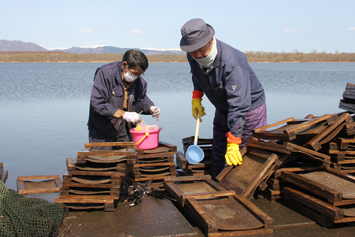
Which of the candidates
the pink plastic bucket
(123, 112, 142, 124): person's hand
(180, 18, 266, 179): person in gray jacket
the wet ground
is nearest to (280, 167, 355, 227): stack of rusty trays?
the wet ground

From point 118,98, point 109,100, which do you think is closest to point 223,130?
point 118,98

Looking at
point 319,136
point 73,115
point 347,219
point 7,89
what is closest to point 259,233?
point 347,219

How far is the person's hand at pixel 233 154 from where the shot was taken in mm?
3621

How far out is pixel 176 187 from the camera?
141 inches

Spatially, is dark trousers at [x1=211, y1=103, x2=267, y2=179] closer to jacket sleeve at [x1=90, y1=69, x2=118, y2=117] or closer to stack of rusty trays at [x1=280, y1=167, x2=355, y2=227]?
stack of rusty trays at [x1=280, y1=167, x2=355, y2=227]

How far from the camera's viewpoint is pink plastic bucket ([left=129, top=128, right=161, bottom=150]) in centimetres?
428

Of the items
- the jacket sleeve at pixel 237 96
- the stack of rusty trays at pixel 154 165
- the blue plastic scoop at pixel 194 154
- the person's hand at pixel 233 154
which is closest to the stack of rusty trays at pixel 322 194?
the person's hand at pixel 233 154

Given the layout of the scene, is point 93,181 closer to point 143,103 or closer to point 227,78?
point 143,103

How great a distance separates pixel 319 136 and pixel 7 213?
3359 millimetres

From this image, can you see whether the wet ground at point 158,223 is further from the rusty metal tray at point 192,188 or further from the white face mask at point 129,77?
the white face mask at point 129,77

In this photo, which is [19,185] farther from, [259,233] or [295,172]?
[295,172]

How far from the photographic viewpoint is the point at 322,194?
10.2 ft

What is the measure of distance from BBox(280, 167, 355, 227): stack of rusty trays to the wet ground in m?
0.11

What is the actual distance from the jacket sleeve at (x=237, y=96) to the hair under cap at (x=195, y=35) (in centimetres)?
48
